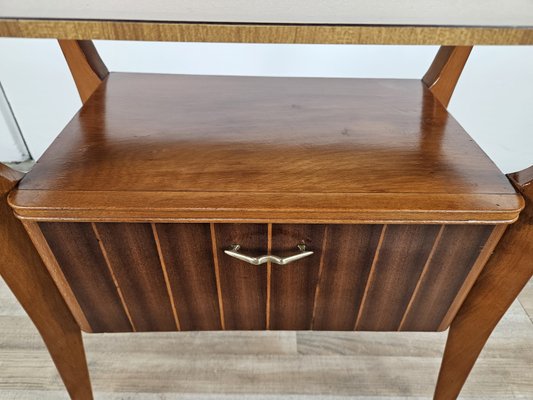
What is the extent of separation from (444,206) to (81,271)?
0.49m

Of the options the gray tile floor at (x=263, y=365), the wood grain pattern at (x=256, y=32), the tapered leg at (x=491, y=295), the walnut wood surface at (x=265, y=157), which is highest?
the wood grain pattern at (x=256, y=32)

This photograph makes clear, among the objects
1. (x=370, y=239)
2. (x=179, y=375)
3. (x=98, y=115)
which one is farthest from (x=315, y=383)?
→ (x=98, y=115)

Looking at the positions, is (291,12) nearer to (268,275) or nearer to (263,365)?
(268,275)

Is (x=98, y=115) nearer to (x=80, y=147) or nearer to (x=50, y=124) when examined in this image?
(x=80, y=147)

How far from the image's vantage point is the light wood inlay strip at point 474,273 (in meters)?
0.54

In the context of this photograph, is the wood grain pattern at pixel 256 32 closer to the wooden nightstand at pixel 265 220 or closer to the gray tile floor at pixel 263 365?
the wooden nightstand at pixel 265 220

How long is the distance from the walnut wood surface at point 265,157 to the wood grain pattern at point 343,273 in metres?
0.04

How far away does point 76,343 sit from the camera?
2.26ft

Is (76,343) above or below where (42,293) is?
below

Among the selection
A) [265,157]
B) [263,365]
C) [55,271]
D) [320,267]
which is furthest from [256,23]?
[263,365]

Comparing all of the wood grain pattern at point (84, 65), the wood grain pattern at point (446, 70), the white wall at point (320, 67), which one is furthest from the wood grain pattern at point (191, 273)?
the white wall at point (320, 67)

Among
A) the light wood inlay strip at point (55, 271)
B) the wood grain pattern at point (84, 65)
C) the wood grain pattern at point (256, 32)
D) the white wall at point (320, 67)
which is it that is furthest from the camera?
the white wall at point (320, 67)

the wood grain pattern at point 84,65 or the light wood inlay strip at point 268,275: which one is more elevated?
the wood grain pattern at point 84,65

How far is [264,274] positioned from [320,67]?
0.73m
